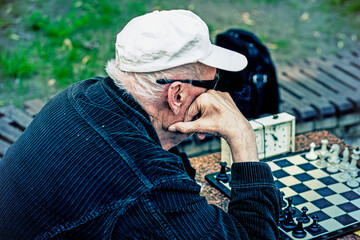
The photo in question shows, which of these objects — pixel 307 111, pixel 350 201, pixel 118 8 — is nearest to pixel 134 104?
pixel 350 201

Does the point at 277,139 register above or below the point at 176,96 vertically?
below

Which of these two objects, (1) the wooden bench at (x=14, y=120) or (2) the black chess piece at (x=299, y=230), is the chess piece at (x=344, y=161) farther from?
(1) the wooden bench at (x=14, y=120)

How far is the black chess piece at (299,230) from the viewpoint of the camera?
169 cm

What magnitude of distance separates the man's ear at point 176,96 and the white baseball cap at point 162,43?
86 millimetres

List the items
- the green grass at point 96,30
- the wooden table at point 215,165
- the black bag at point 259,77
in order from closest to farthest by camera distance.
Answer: the wooden table at point 215,165, the black bag at point 259,77, the green grass at point 96,30

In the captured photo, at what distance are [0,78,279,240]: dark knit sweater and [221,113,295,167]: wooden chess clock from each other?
0.65 m

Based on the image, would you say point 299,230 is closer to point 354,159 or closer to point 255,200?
point 255,200

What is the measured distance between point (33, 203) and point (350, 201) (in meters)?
1.29

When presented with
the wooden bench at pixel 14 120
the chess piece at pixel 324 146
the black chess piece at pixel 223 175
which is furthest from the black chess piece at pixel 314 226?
the wooden bench at pixel 14 120

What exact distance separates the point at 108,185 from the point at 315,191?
3.51 feet

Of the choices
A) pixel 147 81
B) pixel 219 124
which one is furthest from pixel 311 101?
pixel 147 81

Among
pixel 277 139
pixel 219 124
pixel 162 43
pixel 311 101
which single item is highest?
pixel 162 43

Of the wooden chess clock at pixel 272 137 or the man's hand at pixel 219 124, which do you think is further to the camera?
the wooden chess clock at pixel 272 137

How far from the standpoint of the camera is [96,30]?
17.0ft
